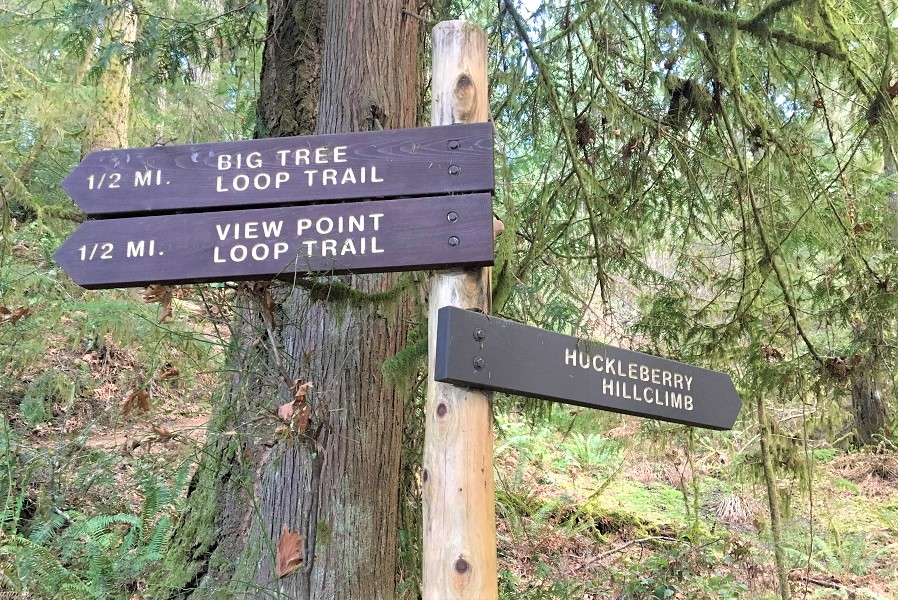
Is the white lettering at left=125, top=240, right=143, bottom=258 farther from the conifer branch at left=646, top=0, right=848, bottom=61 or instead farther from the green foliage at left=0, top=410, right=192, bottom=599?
the conifer branch at left=646, top=0, right=848, bottom=61

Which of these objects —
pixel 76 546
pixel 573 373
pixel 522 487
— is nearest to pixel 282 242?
pixel 573 373

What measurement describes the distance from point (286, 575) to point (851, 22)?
395cm

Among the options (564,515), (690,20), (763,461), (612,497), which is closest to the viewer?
(690,20)

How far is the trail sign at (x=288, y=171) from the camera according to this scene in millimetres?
2014

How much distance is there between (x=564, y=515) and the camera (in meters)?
6.01

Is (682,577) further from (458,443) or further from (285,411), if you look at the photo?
(285,411)

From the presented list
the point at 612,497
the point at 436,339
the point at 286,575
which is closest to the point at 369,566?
the point at 286,575

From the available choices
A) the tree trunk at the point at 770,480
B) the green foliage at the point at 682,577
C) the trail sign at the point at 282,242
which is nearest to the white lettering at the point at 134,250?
the trail sign at the point at 282,242

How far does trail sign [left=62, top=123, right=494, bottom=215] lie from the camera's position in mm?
2014

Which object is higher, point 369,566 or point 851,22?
point 851,22

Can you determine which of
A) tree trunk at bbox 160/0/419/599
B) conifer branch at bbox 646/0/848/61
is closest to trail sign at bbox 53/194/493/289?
tree trunk at bbox 160/0/419/599

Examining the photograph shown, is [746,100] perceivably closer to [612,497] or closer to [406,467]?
[406,467]

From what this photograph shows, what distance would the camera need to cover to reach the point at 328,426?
2568 millimetres

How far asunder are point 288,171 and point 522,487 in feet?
17.1
